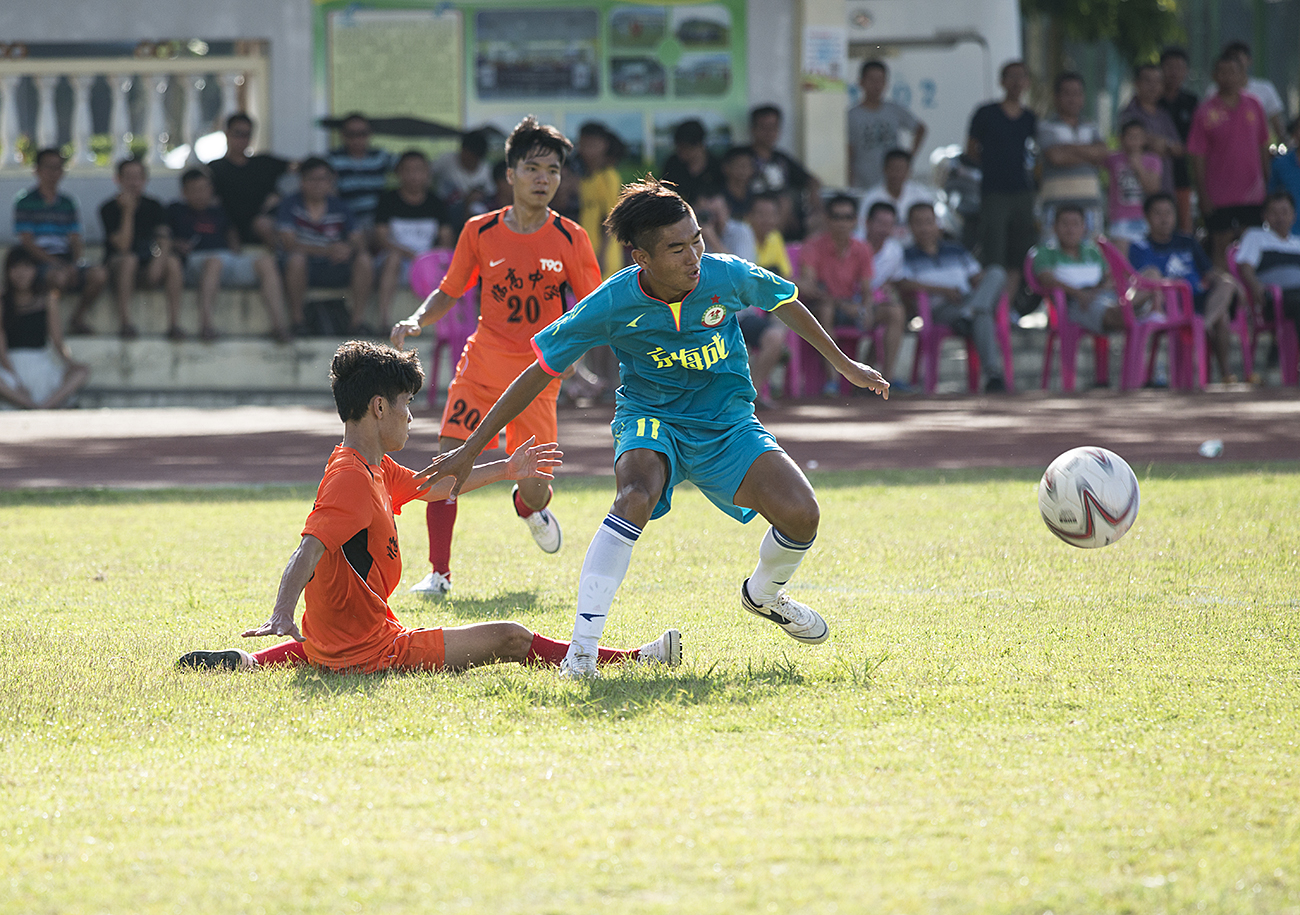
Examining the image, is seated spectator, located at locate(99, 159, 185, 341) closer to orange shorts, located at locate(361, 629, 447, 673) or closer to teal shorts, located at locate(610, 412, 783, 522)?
teal shorts, located at locate(610, 412, 783, 522)

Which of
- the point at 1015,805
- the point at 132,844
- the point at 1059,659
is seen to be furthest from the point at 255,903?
the point at 1059,659

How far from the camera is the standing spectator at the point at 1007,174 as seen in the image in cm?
1582

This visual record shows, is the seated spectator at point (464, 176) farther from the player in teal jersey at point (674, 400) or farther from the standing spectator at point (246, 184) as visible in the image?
the player in teal jersey at point (674, 400)

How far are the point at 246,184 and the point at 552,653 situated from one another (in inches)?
471

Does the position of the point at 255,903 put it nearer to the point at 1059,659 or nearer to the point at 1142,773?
the point at 1142,773

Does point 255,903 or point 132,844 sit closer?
point 255,903

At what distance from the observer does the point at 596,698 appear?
464 cm

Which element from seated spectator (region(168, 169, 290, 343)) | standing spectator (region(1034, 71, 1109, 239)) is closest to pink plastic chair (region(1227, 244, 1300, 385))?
standing spectator (region(1034, 71, 1109, 239))

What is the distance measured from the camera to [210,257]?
15.7m

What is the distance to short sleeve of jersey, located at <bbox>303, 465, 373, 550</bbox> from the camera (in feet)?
16.0

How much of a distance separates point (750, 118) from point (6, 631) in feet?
41.6

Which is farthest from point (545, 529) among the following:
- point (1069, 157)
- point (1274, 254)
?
point (1274, 254)

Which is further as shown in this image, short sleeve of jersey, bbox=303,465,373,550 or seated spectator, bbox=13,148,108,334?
seated spectator, bbox=13,148,108,334

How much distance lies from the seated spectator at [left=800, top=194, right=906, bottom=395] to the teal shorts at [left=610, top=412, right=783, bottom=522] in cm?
961
